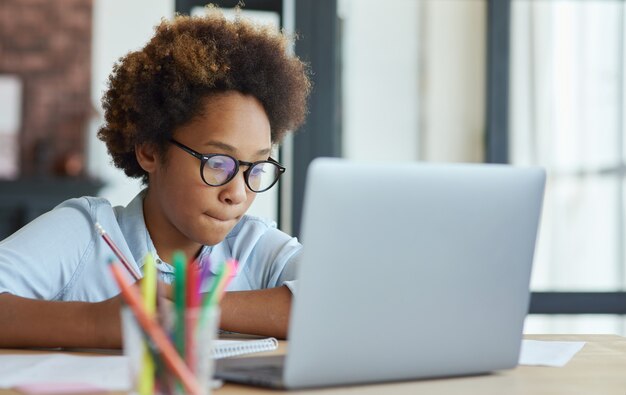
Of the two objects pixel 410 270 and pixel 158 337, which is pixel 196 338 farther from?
pixel 410 270

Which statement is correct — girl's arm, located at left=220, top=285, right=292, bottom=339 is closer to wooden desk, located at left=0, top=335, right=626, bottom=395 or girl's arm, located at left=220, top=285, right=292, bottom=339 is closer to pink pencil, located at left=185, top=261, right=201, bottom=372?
wooden desk, located at left=0, top=335, right=626, bottom=395

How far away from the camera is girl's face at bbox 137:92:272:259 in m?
1.50

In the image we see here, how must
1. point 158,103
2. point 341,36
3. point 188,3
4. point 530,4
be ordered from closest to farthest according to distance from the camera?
point 158,103, point 188,3, point 341,36, point 530,4

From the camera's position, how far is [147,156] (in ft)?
5.41

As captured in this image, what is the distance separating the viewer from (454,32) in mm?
3025

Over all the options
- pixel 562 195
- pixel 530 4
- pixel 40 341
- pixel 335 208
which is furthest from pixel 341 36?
pixel 335 208

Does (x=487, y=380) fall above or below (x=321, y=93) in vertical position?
below

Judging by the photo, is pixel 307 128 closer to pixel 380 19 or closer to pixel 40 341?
pixel 380 19

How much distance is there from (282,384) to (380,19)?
89.4 inches

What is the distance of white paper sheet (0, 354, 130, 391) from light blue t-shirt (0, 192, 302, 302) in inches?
9.7

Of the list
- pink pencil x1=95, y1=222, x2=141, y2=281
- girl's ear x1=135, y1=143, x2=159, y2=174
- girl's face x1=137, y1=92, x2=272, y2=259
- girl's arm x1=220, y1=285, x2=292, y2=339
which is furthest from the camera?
girl's ear x1=135, y1=143, x2=159, y2=174

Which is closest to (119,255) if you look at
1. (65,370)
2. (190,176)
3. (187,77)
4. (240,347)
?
(65,370)

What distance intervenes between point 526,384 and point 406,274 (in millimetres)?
201

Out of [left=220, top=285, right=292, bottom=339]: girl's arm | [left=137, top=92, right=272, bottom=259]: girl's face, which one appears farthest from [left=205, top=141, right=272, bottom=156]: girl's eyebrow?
[left=220, top=285, right=292, bottom=339]: girl's arm
